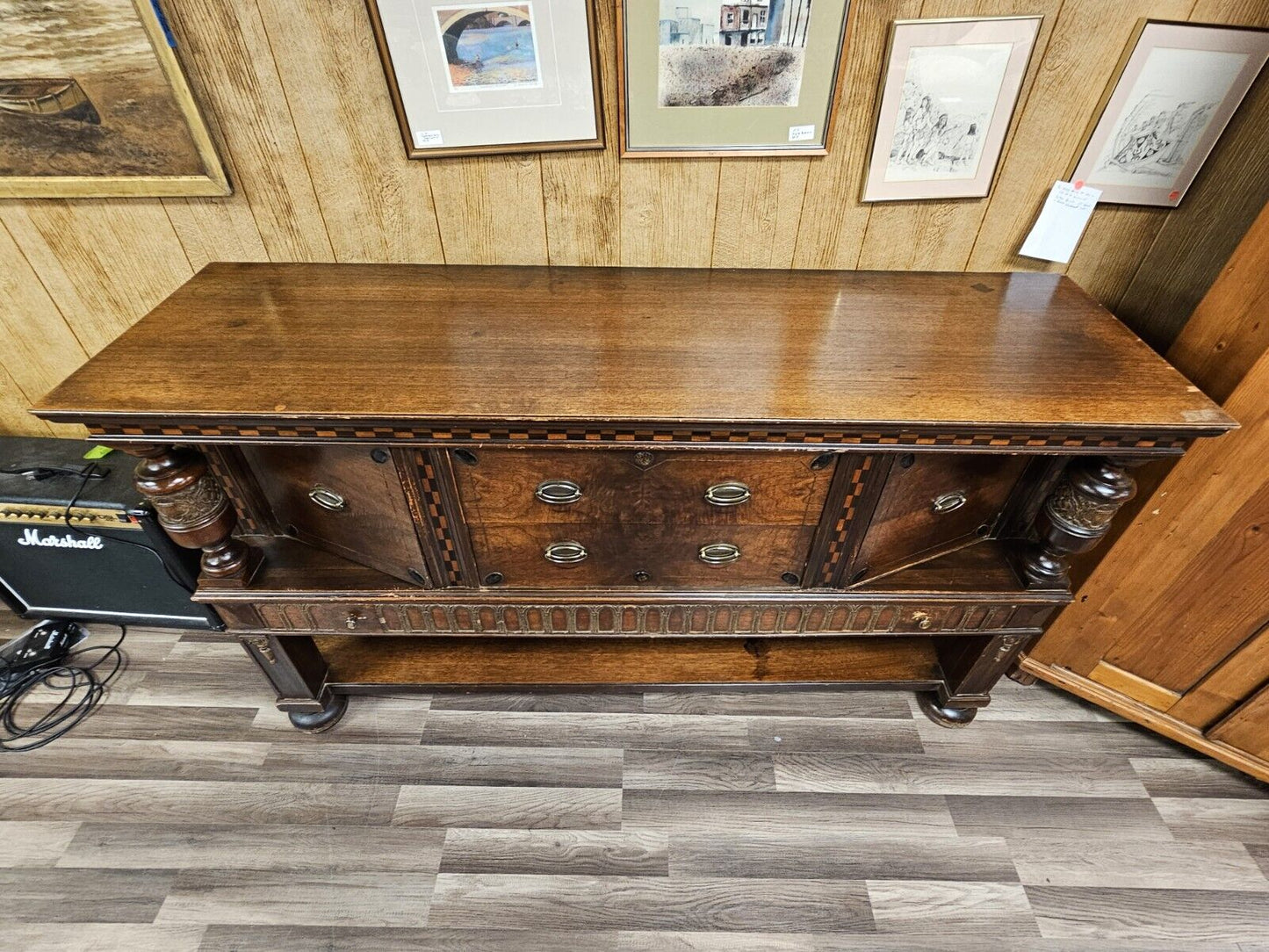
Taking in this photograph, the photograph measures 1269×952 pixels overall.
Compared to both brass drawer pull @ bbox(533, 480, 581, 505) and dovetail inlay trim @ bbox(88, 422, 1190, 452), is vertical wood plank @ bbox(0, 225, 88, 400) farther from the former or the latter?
brass drawer pull @ bbox(533, 480, 581, 505)

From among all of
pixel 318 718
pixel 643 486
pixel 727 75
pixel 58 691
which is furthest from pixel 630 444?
pixel 58 691

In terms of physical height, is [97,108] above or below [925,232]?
above

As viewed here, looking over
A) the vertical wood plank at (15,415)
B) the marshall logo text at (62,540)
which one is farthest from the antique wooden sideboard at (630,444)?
the vertical wood plank at (15,415)

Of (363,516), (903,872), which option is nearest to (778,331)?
(363,516)

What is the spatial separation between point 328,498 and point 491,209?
664 mm

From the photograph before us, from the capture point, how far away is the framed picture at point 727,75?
1.12 metres

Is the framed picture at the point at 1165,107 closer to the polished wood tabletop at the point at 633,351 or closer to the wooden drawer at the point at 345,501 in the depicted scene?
the polished wood tabletop at the point at 633,351

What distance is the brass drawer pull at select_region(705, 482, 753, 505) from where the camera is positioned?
1.10m

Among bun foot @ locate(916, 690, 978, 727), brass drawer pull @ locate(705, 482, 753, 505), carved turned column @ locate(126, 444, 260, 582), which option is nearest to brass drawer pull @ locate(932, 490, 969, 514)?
brass drawer pull @ locate(705, 482, 753, 505)

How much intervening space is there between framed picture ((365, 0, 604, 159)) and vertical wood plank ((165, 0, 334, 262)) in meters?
0.23

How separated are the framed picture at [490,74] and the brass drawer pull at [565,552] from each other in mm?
767

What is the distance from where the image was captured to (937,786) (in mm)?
1470

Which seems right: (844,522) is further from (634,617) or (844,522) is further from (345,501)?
(345,501)

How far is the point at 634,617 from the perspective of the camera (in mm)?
1341
